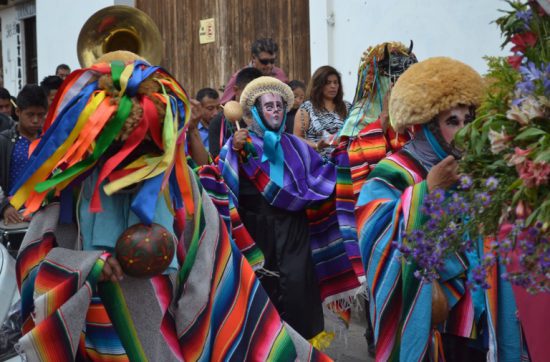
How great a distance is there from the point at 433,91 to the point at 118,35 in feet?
6.18

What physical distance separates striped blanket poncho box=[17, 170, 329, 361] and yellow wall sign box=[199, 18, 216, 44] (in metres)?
9.53

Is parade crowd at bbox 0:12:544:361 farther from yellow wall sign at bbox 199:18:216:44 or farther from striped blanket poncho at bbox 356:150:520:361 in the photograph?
yellow wall sign at bbox 199:18:216:44

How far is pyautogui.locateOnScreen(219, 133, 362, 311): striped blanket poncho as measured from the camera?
22.2 ft

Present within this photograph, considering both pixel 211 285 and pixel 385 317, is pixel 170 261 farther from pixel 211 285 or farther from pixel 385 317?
pixel 385 317

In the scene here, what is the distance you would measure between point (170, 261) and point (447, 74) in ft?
5.08

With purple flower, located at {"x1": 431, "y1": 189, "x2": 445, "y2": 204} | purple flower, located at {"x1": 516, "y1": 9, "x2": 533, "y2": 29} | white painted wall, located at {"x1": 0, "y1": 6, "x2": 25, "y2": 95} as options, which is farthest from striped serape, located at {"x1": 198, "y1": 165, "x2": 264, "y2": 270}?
white painted wall, located at {"x1": 0, "y1": 6, "x2": 25, "y2": 95}

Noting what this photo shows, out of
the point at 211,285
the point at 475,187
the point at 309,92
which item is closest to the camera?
the point at 475,187

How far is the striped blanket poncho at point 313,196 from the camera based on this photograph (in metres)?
6.76

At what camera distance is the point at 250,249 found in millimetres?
6730

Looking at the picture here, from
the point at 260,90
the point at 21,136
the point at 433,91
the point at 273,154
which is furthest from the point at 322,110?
the point at 433,91

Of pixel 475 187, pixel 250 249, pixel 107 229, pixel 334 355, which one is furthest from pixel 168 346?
pixel 334 355

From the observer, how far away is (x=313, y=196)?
6.75m

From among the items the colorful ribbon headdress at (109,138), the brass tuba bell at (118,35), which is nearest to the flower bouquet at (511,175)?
the colorful ribbon headdress at (109,138)

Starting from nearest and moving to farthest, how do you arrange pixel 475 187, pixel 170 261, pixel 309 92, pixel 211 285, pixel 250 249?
pixel 475 187, pixel 170 261, pixel 211 285, pixel 250 249, pixel 309 92
